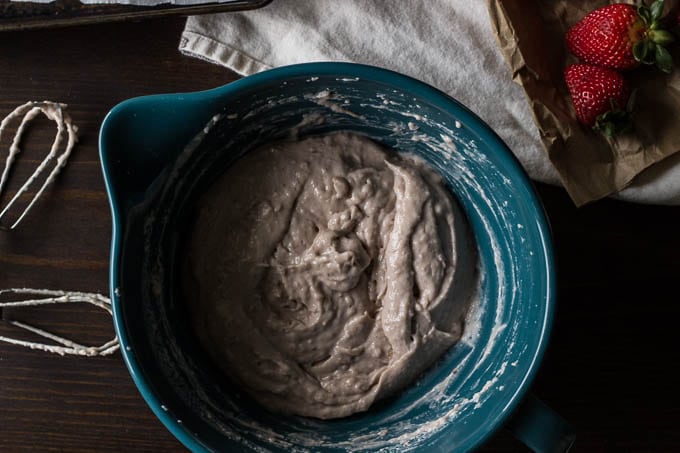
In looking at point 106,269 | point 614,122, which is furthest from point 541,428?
point 106,269

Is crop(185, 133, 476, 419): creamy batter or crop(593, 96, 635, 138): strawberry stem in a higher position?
crop(593, 96, 635, 138): strawberry stem

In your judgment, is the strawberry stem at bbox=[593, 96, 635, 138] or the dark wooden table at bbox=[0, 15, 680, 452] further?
the dark wooden table at bbox=[0, 15, 680, 452]

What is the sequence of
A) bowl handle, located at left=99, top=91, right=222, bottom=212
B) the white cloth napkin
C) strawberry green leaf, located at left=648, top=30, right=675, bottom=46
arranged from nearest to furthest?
1. bowl handle, located at left=99, top=91, right=222, bottom=212
2. strawberry green leaf, located at left=648, top=30, right=675, bottom=46
3. the white cloth napkin

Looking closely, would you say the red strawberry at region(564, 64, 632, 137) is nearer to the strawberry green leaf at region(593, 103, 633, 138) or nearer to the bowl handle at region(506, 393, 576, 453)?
the strawberry green leaf at region(593, 103, 633, 138)

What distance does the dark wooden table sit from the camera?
150 centimetres

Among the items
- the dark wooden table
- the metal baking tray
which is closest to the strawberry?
the dark wooden table

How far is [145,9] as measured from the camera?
1.41 m

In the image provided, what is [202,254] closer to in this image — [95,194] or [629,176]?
[95,194]

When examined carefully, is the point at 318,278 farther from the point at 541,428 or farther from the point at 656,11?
the point at 656,11

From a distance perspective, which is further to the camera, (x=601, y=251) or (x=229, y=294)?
(x=601, y=251)

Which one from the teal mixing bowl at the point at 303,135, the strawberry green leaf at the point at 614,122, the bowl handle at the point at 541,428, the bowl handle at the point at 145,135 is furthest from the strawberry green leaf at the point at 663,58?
the bowl handle at the point at 145,135

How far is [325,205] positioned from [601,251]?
1.88ft

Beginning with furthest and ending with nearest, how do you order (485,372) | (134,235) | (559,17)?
(559,17)
(485,372)
(134,235)

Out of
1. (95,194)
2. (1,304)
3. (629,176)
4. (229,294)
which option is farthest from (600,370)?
(1,304)
